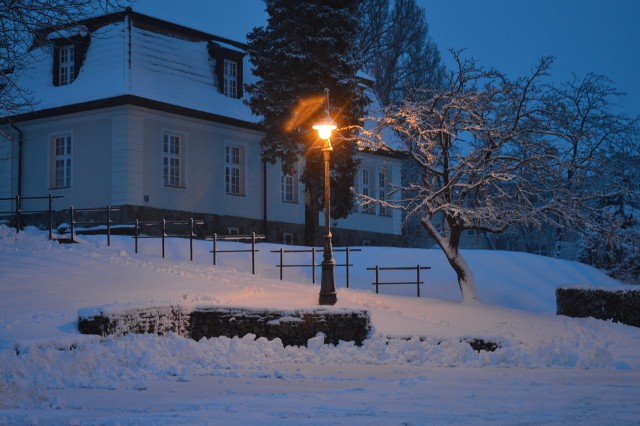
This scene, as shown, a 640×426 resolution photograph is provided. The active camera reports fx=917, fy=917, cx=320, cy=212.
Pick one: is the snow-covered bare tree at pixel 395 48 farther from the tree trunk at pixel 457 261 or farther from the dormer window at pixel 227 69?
the tree trunk at pixel 457 261

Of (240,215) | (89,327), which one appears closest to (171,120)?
(240,215)

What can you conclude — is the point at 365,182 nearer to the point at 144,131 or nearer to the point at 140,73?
the point at 144,131

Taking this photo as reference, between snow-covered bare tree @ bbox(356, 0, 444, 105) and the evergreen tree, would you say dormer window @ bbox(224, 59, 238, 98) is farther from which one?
snow-covered bare tree @ bbox(356, 0, 444, 105)

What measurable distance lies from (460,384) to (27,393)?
564 cm

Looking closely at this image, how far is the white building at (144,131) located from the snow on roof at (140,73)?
5 centimetres

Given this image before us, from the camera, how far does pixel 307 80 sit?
107 feet

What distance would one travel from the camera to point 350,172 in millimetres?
34375

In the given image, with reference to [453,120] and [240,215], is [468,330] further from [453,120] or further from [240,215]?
[240,215]

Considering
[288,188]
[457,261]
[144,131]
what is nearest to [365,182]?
[288,188]

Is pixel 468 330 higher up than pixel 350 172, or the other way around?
pixel 350 172

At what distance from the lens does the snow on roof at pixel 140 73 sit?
31.6 meters

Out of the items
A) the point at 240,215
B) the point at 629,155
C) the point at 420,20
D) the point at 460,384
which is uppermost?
the point at 420,20

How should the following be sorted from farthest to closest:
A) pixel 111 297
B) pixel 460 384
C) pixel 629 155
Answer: pixel 629 155
pixel 111 297
pixel 460 384

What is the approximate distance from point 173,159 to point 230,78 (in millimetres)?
4621
